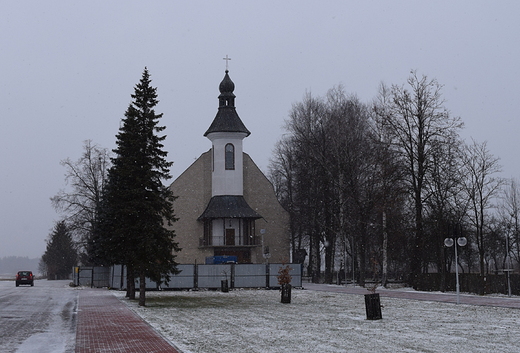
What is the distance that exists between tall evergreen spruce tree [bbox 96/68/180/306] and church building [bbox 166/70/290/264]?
2832cm

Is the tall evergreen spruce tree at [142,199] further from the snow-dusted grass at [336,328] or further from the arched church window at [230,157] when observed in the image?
the arched church window at [230,157]

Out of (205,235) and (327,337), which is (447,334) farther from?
(205,235)

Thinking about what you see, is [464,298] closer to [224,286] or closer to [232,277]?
[224,286]

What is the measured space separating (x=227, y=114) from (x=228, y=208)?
9.19 metres

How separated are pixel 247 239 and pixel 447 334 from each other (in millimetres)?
42896

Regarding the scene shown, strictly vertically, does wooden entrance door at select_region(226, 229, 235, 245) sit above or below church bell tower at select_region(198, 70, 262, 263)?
below

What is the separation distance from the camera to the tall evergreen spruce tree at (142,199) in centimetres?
2628

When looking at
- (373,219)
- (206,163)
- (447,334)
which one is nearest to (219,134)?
(206,163)

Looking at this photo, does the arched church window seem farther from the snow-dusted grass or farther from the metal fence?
the snow-dusted grass

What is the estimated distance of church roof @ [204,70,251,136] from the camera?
58.1m

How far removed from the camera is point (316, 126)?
168ft

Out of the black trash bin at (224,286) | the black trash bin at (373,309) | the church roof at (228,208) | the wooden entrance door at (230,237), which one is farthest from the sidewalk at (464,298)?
the wooden entrance door at (230,237)

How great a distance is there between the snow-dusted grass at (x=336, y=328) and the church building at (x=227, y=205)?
32.5 m

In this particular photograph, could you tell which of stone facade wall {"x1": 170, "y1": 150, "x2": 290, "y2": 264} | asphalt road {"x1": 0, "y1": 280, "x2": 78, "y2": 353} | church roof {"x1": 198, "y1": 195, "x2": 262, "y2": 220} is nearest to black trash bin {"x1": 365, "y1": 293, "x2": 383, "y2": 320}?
asphalt road {"x1": 0, "y1": 280, "x2": 78, "y2": 353}
